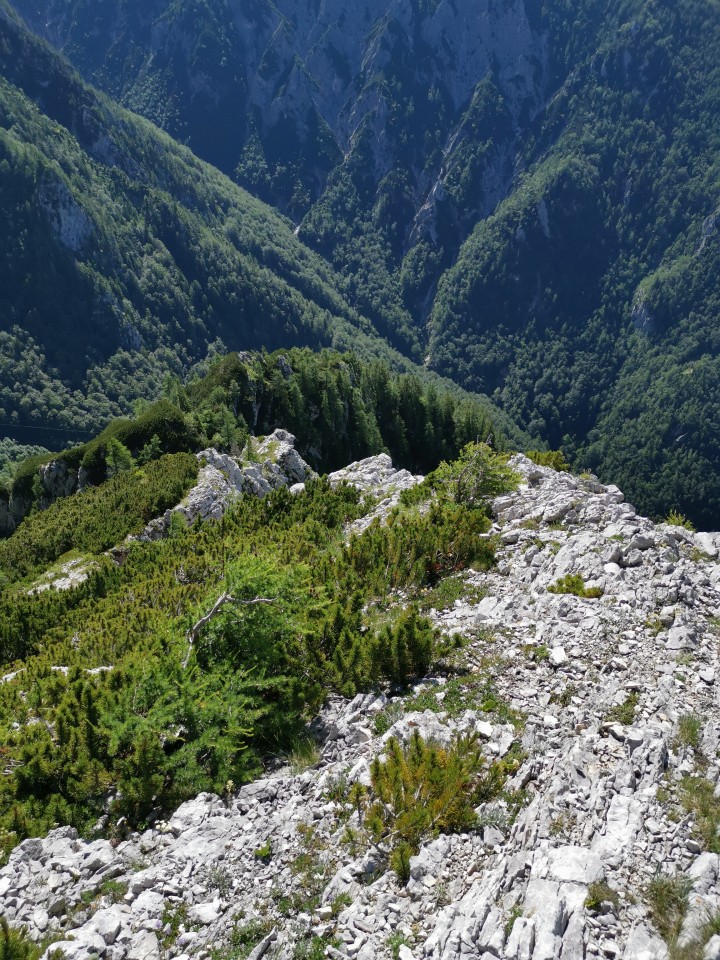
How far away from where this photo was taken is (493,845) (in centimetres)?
895

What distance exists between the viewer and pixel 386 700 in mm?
13047

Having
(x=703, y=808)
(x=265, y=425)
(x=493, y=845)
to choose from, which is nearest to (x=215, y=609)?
(x=493, y=845)

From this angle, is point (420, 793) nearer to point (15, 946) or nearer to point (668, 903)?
point (668, 903)

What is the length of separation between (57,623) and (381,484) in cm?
1853

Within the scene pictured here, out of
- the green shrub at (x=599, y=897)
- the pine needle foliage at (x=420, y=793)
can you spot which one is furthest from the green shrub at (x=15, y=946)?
the green shrub at (x=599, y=897)

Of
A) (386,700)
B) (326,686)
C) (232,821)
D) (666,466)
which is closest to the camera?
(232,821)

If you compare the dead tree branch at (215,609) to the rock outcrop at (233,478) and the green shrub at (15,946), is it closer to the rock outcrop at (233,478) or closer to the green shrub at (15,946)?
the green shrub at (15,946)

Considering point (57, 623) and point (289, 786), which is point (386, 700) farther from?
point (57, 623)

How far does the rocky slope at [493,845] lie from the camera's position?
7641mm

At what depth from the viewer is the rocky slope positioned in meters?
7.64

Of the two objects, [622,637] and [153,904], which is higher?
[622,637]

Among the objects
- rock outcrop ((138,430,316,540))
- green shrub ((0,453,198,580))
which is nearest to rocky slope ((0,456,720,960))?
rock outcrop ((138,430,316,540))

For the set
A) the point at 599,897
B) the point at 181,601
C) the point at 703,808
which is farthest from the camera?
the point at 181,601

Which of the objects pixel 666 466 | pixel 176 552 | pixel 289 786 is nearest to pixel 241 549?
pixel 176 552
